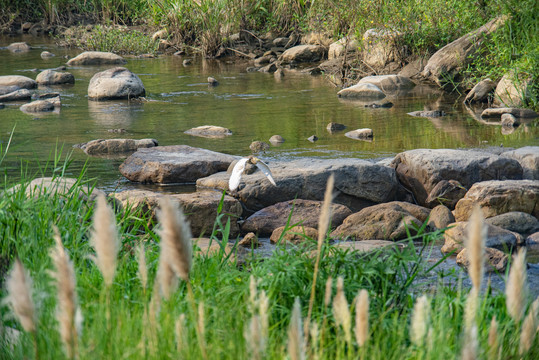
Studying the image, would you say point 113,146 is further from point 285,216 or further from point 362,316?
point 362,316

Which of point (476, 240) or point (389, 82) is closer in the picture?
point (476, 240)

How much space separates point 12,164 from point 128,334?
6443 mm

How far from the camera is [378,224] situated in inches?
219

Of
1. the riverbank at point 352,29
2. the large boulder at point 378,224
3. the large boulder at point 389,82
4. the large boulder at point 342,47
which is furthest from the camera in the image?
the large boulder at point 342,47

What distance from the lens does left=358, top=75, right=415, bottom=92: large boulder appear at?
13.3 meters

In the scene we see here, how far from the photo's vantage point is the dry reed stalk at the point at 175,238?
1.26 meters

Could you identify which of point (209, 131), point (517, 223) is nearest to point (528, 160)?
point (517, 223)

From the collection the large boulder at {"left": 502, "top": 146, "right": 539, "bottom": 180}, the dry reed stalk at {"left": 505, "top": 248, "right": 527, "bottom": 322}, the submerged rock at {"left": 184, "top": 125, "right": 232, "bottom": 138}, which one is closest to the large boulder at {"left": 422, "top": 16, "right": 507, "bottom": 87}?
the submerged rock at {"left": 184, "top": 125, "right": 232, "bottom": 138}

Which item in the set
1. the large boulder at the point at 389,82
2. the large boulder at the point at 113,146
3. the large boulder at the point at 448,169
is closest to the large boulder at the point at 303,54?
the large boulder at the point at 389,82

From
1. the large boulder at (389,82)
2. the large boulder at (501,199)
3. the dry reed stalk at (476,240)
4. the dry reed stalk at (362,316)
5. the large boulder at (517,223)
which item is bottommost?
the large boulder at (517,223)

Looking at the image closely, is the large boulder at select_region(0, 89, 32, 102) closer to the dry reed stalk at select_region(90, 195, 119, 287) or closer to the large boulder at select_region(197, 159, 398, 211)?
the large boulder at select_region(197, 159, 398, 211)

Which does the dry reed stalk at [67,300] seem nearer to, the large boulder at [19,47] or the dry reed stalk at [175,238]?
the dry reed stalk at [175,238]

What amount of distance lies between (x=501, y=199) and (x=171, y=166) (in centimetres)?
354

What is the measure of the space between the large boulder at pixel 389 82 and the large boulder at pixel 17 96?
6.54m
